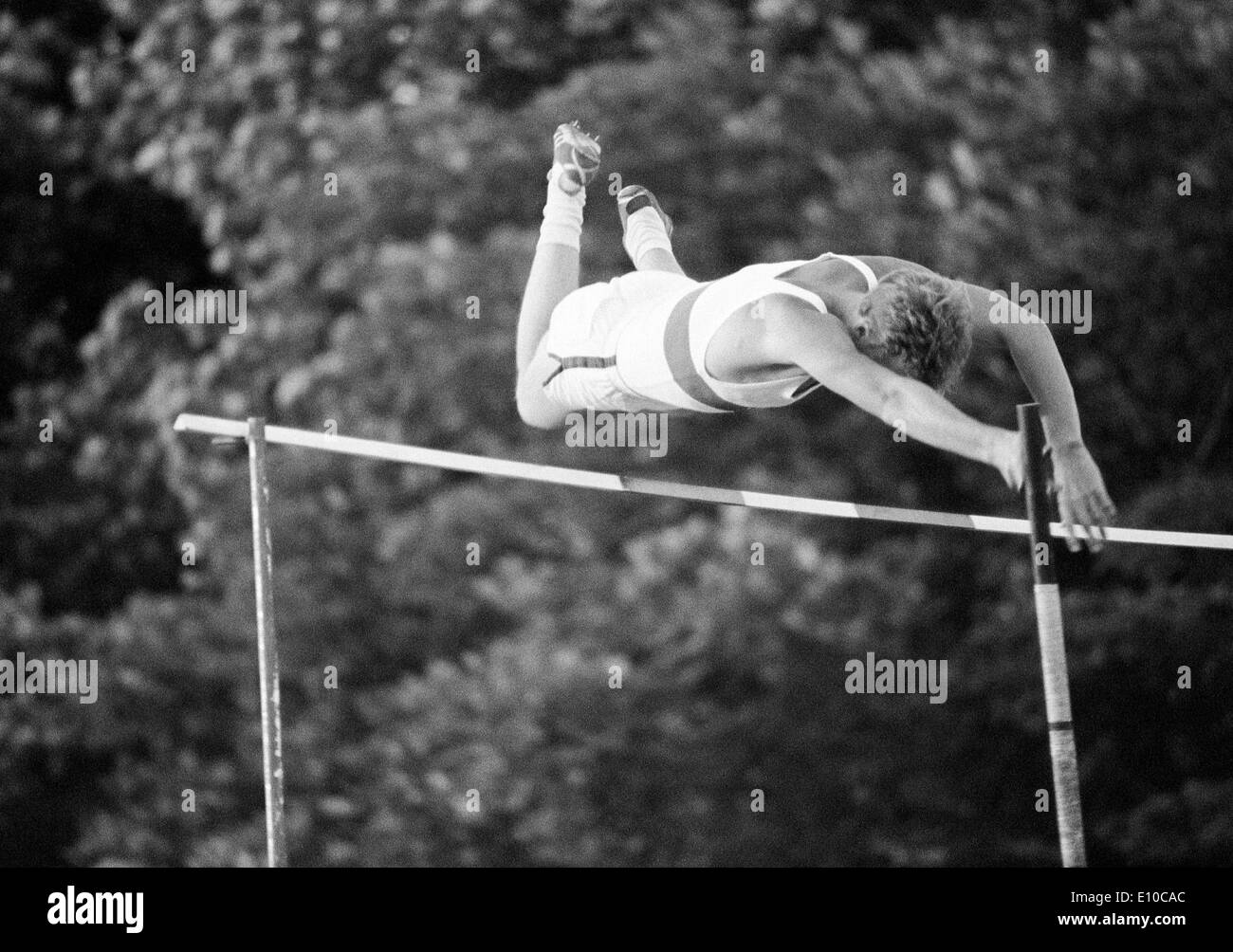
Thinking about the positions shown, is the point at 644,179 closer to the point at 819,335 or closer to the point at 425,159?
the point at 425,159

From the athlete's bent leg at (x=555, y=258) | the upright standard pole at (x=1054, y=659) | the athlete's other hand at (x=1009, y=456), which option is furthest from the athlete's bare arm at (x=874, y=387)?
the athlete's bent leg at (x=555, y=258)

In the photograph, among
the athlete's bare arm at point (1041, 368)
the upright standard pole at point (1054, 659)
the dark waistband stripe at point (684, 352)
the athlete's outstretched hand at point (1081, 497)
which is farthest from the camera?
the dark waistband stripe at point (684, 352)

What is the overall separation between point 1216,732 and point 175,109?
4.47 m

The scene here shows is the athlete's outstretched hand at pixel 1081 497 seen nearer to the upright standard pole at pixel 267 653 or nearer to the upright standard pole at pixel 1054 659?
the upright standard pole at pixel 1054 659

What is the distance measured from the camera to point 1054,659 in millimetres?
3201

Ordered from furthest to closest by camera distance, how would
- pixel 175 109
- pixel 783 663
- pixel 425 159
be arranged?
pixel 175 109 < pixel 425 159 < pixel 783 663

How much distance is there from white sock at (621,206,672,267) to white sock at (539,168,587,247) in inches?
6.3

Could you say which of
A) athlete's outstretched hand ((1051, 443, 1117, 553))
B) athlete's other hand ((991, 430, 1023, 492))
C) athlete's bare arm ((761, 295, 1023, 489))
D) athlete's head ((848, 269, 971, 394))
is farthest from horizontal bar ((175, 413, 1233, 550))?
athlete's other hand ((991, 430, 1023, 492))

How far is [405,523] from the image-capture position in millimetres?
6699

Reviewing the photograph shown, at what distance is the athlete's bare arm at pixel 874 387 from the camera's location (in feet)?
8.50

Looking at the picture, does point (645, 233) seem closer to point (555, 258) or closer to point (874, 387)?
point (555, 258)

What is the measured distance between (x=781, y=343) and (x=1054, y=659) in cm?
71
